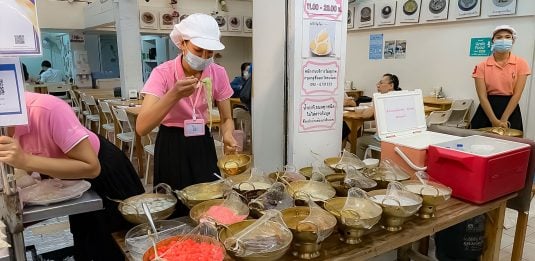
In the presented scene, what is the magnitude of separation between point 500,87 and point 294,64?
2.97 metres

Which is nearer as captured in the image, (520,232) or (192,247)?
(192,247)

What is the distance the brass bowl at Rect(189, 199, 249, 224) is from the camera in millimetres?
1420

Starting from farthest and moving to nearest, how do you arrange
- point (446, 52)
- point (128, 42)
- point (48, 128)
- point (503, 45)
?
point (128, 42)
point (446, 52)
point (503, 45)
point (48, 128)

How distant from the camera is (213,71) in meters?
2.07

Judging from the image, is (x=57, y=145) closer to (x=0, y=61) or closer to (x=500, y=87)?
(x=0, y=61)

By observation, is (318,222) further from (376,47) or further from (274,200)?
(376,47)

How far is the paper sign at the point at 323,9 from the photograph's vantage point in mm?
2039

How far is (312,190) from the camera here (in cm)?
170

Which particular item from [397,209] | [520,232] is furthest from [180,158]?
[520,232]

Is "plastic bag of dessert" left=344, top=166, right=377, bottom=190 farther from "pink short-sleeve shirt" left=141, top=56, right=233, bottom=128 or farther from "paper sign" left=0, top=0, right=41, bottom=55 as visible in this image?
"paper sign" left=0, top=0, right=41, bottom=55

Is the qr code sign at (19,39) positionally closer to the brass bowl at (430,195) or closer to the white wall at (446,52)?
the brass bowl at (430,195)

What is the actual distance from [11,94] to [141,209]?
0.56 meters

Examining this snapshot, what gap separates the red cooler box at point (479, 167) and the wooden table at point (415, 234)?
0.06 m

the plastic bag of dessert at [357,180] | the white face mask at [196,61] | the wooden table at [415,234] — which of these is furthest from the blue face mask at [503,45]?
the white face mask at [196,61]
